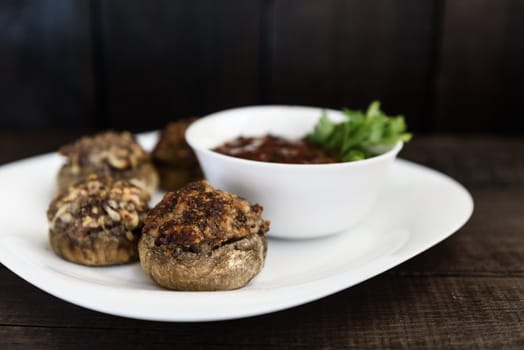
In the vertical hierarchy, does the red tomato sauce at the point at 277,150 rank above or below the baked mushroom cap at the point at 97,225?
above

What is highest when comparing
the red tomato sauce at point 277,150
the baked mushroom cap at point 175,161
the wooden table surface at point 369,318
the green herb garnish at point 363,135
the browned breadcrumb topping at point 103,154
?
the green herb garnish at point 363,135

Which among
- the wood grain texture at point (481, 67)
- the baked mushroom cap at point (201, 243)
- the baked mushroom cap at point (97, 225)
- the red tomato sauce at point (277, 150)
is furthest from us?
the wood grain texture at point (481, 67)

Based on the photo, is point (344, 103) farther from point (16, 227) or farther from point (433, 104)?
point (16, 227)

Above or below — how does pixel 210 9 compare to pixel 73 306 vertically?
above

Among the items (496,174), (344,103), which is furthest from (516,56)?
(496,174)

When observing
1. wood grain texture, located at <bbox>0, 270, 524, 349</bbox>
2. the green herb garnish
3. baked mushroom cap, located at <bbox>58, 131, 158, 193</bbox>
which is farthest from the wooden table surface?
baked mushroom cap, located at <bbox>58, 131, 158, 193</bbox>

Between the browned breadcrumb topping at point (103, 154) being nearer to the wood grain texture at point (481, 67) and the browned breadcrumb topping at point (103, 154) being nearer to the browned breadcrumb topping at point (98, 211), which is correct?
the browned breadcrumb topping at point (98, 211)

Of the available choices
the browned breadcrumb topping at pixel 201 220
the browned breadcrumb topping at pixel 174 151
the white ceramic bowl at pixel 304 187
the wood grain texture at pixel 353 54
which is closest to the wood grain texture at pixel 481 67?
the wood grain texture at pixel 353 54
